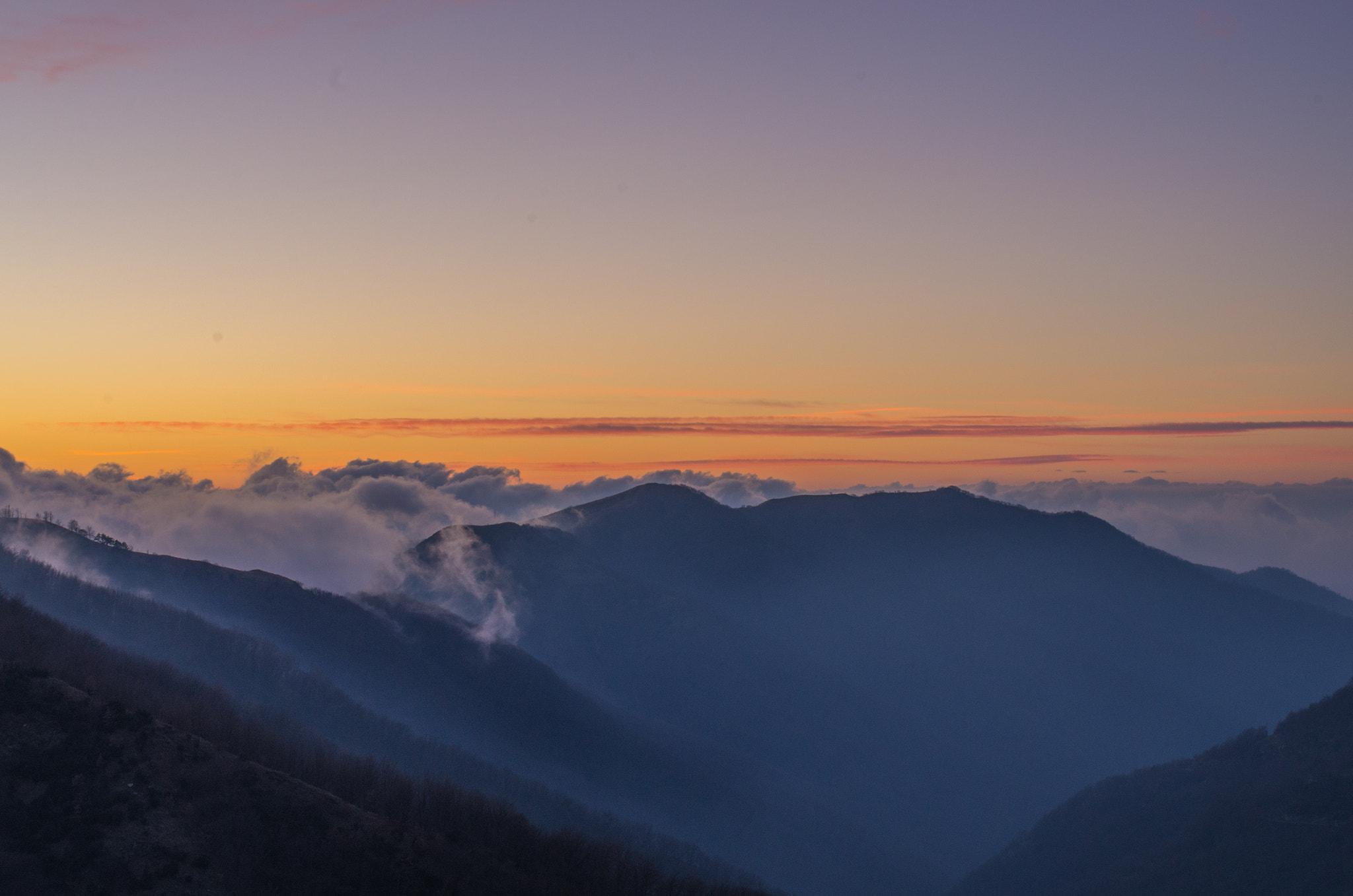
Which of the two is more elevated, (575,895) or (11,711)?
(11,711)

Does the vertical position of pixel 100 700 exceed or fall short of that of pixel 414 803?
it exceeds it

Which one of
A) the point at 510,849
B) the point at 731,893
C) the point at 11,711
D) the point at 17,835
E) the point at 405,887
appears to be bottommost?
the point at 731,893

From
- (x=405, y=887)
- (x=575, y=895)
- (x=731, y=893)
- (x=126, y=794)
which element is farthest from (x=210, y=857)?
(x=731, y=893)

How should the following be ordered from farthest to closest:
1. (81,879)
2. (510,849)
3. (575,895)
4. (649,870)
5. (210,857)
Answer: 1. (649,870)
2. (510,849)
3. (575,895)
4. (210,857)
5. (81,879)

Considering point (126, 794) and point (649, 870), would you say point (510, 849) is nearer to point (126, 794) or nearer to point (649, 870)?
point (649, 870)

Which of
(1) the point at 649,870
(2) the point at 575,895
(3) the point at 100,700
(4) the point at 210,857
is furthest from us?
(1) the point at 649,870

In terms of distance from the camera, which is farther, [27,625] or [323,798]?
[27,625]

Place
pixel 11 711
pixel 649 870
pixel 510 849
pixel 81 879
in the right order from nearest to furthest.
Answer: pixel 81 879
pixel 11 711
pixel 510 849
pixel 649 870

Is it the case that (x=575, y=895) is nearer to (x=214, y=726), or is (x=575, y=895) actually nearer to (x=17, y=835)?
(x=17, y=835)

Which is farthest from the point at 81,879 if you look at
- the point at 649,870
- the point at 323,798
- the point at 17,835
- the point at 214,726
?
the point at 649,870
